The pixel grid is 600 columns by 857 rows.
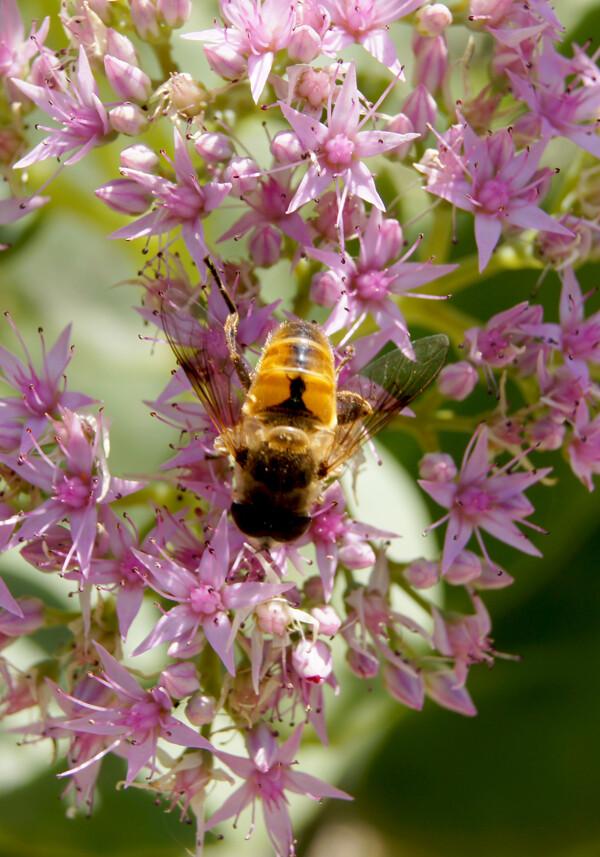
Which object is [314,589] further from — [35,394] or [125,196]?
[125,196]

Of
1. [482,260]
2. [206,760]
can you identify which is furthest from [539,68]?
[206,760]

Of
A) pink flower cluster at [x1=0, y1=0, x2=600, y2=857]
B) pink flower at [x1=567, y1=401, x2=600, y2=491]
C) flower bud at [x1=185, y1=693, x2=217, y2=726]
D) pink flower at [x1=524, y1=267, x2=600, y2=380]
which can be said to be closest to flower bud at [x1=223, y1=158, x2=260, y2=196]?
pink flower cluster at [x1=0, y1=0, x2=600, y2=857]

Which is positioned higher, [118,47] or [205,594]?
[118,47]

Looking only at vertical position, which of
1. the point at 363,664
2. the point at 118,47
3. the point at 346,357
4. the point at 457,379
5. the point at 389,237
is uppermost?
the point at 118,47

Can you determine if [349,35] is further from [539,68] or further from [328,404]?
[328,404]

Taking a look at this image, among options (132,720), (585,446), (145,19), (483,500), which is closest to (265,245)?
(145,19)
